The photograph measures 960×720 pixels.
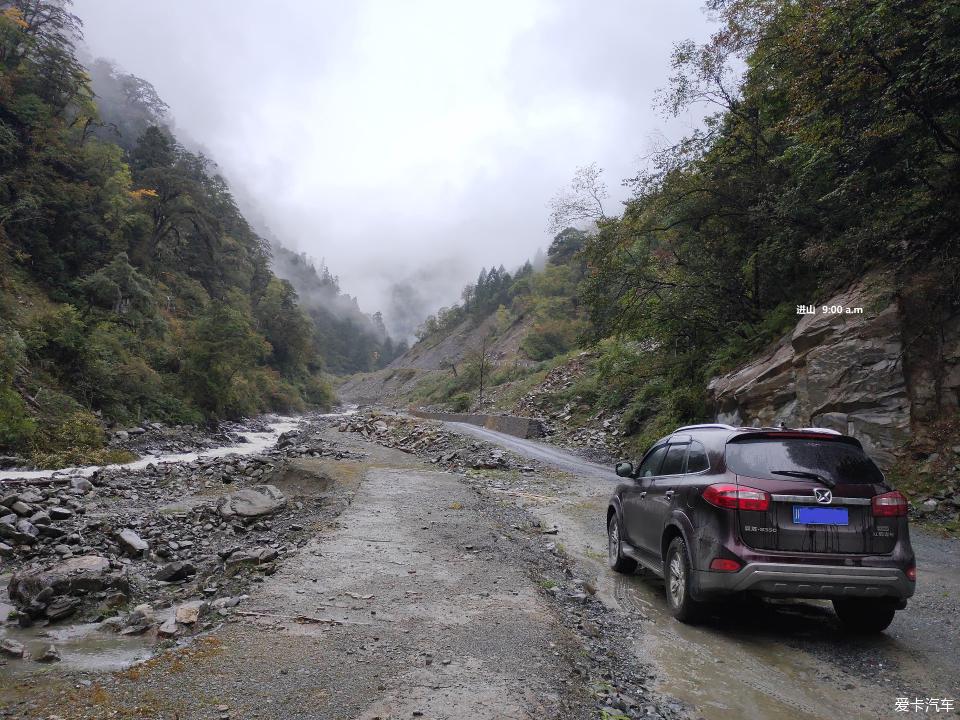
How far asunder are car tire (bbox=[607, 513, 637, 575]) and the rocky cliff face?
6825mm

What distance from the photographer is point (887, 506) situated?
434 centimetres

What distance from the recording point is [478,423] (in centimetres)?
4122

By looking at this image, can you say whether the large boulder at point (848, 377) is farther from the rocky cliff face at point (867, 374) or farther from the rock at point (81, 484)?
the rock at point (81, 484)

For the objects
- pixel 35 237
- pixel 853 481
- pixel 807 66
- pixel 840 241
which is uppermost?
pixel 35 237

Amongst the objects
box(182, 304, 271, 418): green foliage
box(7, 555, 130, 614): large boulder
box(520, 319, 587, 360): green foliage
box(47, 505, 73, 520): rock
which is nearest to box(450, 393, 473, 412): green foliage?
box(520, 319, 587, 360): green foliage

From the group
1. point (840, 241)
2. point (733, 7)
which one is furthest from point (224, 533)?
point (733, 7)

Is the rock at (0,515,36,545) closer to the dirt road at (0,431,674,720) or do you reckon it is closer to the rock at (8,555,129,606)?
the rock at (8,555,129,606)

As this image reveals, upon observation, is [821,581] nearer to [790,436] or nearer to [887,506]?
[887,506]

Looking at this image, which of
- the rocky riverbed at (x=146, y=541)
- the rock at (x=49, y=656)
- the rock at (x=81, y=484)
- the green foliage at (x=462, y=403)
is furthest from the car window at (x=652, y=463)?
the green foliage at (x=462, y=403)

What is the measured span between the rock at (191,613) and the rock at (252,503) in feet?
18.2

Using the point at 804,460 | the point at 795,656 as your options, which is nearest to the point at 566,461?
the point at 804,460

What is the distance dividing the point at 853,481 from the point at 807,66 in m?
9.84

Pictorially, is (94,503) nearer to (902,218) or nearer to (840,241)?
(840,241)

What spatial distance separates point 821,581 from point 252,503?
31.6ft
